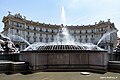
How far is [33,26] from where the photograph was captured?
251 feet

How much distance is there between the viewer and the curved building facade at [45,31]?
212ft

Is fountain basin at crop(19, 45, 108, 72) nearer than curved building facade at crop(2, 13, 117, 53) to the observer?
Yes

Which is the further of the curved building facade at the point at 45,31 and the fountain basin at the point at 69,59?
the curved building facade at the point at 45,31

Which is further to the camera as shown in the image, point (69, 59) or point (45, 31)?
point (45, 31)

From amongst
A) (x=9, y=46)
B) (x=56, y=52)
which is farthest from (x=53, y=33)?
(x=56, y=52)

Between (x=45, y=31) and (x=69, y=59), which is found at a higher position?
(x=45, y=31)

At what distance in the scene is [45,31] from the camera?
83.1 meters

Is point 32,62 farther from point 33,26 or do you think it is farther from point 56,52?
point 33,26

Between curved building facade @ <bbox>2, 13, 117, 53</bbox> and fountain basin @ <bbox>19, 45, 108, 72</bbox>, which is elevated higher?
curved building facade @ <bbox>2, 13, 117, 53</bbox>

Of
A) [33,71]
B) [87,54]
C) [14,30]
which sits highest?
[14,30]

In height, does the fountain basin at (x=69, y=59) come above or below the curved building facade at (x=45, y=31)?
below

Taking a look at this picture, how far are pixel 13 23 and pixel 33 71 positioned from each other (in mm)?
59646

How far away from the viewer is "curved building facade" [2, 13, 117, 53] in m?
64.6

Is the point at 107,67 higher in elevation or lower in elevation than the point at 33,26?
lower
